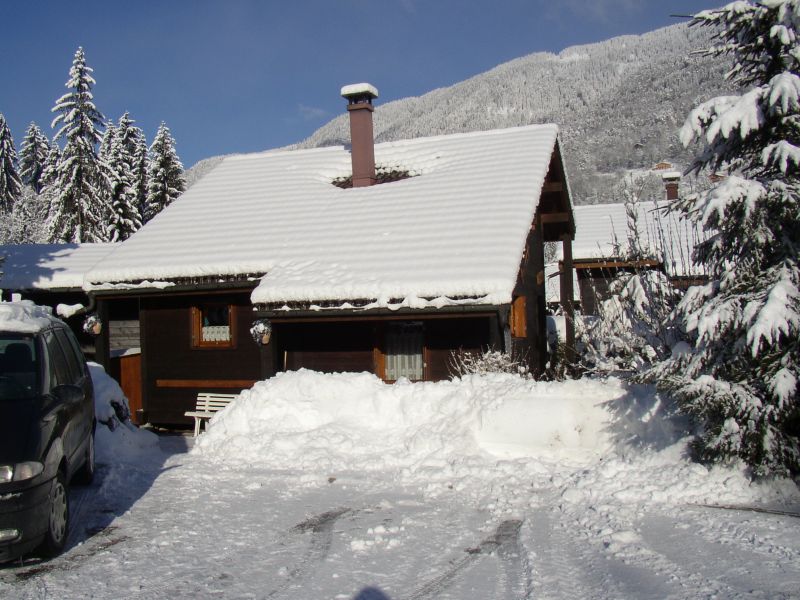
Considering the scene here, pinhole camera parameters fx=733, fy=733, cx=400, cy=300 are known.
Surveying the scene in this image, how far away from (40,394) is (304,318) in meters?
6.36

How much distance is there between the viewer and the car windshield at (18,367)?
6.25m

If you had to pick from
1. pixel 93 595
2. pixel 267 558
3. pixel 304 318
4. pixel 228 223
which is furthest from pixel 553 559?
pixel 228 223

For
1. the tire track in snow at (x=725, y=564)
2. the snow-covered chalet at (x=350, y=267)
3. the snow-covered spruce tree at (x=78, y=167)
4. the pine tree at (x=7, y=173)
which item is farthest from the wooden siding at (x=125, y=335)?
the pine tree at (x=7, y=173)

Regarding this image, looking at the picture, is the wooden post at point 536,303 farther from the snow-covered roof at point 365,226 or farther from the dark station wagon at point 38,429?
the dark station wagon at point 38,429

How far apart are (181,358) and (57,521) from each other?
9.86 m

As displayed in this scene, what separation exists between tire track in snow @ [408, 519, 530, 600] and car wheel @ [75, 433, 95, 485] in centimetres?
441

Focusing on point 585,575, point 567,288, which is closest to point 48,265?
point 567,288

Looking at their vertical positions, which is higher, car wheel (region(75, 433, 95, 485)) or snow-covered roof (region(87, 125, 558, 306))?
snow-covered roof (region(87, 125, 558, 306))

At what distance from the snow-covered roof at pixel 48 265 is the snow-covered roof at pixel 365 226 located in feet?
11.6

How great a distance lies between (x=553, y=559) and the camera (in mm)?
5625

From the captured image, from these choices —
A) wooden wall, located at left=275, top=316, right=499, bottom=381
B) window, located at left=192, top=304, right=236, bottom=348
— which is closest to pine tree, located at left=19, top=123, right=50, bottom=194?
window, located at left=192, top=304, right=236, bottom=348

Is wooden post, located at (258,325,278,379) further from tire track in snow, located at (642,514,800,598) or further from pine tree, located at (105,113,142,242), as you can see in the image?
pine tree, located at (105,113,142,242)

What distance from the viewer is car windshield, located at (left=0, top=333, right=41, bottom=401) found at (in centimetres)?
625

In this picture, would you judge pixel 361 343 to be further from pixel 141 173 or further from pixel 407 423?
pixel 141 173
